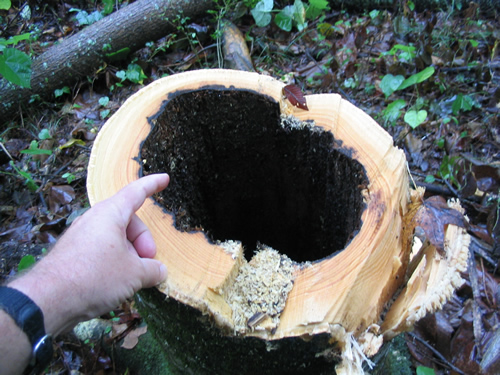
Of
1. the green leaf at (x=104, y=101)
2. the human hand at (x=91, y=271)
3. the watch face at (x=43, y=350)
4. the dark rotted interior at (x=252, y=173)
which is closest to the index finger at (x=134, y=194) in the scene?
the human hand at (x=91, y=271)

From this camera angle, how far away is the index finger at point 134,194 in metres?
1.06

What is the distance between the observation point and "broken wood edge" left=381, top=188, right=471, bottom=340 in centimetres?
100

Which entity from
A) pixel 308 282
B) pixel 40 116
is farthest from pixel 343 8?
pixel 308 282

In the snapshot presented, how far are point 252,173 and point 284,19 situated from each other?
6.78ft

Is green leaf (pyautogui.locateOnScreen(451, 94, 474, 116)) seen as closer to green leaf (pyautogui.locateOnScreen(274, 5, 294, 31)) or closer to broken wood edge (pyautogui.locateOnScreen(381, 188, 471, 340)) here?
green leaf (pyautogui.locateOnScreen(274, 5, 294, 31))

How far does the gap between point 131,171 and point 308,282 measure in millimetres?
715

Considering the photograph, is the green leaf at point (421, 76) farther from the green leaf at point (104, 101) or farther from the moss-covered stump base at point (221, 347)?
the green leaf at point (104, 101)

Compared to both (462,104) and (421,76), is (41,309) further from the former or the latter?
(462,104)

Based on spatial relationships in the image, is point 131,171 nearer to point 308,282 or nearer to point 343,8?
point 308,282

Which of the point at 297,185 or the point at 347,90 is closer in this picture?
the point at 297,185

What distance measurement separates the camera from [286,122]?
152cm

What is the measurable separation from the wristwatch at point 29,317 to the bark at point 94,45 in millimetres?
2788

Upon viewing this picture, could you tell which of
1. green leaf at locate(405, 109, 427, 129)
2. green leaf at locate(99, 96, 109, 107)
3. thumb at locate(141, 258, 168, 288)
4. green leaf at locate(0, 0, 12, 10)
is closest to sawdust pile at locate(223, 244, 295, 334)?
thumb at locate(141, 258, 168, 288)

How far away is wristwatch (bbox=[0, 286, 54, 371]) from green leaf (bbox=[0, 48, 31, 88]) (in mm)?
1802
